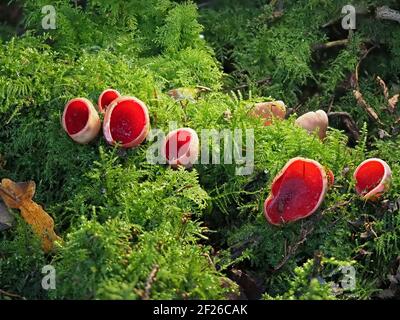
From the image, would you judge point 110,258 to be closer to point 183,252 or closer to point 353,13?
point 183,252

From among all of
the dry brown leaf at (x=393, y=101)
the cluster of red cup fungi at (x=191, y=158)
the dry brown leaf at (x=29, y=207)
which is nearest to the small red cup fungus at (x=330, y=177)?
the cluster of red cup fungi at (x=191, y=158)

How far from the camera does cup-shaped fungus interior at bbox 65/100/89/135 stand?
258 cm

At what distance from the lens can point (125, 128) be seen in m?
2.57

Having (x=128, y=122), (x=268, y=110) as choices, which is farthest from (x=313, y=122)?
(x=128, y=122)

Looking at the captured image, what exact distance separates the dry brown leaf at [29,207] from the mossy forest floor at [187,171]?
0.12 ft

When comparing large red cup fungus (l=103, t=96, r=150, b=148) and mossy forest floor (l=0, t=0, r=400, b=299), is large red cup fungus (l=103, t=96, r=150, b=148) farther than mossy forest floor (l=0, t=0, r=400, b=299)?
Yes

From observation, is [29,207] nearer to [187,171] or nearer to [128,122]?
[128,122]

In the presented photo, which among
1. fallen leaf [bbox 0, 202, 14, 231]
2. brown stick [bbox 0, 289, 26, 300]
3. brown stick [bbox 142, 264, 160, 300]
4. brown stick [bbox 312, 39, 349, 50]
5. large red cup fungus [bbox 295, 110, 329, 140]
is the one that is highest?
brown stick [bbox 312, 39, 349, 50]

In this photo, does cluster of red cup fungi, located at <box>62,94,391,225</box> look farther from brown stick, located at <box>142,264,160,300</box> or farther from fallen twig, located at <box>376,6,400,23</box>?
fallen twig, located at <box>376,6,400,23</box>

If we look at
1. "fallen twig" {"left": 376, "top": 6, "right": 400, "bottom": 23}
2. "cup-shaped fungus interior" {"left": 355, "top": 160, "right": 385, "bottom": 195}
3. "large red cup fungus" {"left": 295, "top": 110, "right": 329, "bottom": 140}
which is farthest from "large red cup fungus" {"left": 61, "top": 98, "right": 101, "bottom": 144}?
"fallen twig" {"left": 376, "top": 6, "right": 400, "bottom": 23}

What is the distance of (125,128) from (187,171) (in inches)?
10.8

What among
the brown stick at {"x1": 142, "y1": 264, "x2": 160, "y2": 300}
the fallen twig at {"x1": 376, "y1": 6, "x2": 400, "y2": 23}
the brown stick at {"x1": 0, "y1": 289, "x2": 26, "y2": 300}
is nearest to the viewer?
the brown stick at {"x1": 142, "y1": 264, "x2": 160, "y2": 300}

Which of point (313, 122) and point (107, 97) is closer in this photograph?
point (107, 97)

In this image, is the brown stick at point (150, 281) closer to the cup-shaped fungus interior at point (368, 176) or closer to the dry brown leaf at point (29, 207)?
the dry brown leaf at point (29, 207)
